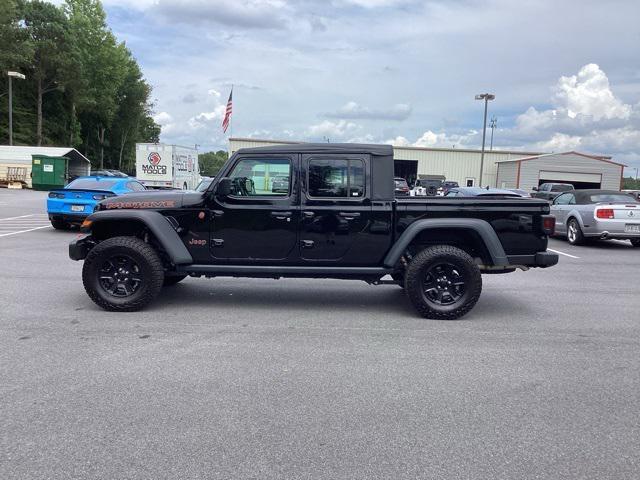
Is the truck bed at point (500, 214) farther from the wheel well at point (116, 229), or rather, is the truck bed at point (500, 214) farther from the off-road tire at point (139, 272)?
the wheel well at point (116, 229)

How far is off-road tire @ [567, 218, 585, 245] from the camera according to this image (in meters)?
14.0

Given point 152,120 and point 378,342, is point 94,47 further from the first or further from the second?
point 378,342

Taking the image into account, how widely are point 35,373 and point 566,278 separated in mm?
8216

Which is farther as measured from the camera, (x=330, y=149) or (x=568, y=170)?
(x=568, y=170)

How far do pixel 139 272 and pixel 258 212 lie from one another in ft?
5.06

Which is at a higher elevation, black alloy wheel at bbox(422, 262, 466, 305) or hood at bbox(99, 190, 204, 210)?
hood at bbox(99, 190, 204, 210)

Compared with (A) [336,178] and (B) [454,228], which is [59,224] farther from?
(B) [454,228]

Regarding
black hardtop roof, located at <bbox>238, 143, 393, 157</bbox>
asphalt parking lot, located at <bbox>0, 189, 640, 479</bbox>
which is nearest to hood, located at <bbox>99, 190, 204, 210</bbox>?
black hardtop roof, located at <bbox>238, 143, 393, 157</bbox>

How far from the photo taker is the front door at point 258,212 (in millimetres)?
6277

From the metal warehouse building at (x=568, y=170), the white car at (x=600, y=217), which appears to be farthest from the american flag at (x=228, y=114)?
the metal warehouse building at (x=568, y=170)

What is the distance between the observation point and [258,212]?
6277 millimetres

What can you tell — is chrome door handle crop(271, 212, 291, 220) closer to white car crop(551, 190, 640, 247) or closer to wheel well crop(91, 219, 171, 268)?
wheel well crop(91, 219, 171, 268)

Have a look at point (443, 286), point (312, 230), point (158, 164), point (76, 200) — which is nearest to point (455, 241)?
point (443, 286)

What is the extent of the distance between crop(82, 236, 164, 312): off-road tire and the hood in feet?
1.36
